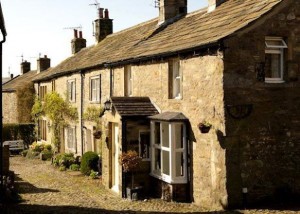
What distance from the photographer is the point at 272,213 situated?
37.3 feet

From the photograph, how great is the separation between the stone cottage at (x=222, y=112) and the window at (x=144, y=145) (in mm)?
39

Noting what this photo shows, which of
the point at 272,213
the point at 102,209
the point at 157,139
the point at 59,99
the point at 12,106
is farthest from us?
the point at 12,106

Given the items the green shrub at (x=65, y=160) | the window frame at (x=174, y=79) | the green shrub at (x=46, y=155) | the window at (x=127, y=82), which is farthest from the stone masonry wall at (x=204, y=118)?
the green shrub at (x=46, y=155)

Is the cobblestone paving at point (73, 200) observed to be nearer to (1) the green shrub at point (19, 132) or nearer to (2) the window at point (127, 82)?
(2) the window at point (127, 82)

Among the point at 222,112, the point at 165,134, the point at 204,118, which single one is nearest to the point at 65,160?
the point at 165,134

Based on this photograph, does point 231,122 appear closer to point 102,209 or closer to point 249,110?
point 249,110

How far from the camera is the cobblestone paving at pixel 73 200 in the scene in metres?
12.6

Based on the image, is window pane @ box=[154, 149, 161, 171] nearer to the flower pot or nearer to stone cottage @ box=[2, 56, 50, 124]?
the flower pot

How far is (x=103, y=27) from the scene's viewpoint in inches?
1248

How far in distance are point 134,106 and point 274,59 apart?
5.70 metres

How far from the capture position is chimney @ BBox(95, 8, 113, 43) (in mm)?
31500

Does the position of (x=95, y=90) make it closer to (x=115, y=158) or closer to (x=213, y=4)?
(x=115, y=158)

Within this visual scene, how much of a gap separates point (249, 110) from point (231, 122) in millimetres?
702

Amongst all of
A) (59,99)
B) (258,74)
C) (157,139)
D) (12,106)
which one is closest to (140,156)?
(157,139)
